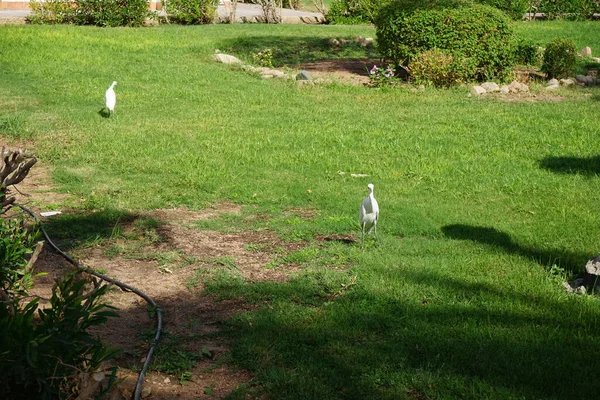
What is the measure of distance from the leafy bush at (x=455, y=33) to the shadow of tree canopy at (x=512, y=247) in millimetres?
8074

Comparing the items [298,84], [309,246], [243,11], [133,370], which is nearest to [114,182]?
[309,246]

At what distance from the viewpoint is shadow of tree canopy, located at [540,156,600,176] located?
8.82m

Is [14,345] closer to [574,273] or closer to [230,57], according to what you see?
[574,273]

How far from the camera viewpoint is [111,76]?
14.9 meters

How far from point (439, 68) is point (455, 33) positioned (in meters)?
0.76

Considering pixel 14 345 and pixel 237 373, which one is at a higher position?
pixel 14 345

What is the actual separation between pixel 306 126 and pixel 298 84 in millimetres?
3550

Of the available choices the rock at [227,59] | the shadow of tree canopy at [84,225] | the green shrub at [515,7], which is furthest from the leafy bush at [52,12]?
the shadow of tree canopy at [84,225]

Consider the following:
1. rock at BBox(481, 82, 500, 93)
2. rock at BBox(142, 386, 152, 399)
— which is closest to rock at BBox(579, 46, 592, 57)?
rock at BBox(481, 82, 500, 93)

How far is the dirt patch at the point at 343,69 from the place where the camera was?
1555cm

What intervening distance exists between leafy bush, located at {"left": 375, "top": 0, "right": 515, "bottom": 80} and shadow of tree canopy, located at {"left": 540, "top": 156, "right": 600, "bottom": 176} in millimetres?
5434

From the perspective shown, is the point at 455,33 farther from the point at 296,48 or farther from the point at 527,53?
the point at 296,48

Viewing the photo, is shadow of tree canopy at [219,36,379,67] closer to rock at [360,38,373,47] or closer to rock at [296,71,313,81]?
rock at [360,38,373,47]

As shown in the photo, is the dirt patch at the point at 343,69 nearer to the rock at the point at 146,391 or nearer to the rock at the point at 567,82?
the rock at the point at 567,82
